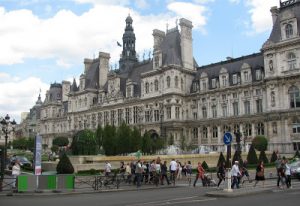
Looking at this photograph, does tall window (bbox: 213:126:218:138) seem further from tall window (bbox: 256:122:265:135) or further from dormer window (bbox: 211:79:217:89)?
tall window (bbox: 256:122:265:135)

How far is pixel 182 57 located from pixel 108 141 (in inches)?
1214

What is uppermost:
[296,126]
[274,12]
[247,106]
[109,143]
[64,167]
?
[274,12]

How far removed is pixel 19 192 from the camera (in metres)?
24.2

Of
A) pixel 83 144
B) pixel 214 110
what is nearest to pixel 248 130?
pixel 214 110

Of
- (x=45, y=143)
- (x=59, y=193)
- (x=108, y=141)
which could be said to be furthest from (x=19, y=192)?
(x=45, y=143)

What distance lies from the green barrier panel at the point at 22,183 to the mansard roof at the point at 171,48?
51090 millimetres

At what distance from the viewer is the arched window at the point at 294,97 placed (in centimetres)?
5609

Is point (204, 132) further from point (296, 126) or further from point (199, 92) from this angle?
point (296, 126)

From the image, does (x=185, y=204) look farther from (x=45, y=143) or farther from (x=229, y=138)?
(x=45, y=143)

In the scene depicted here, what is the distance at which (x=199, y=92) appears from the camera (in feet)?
233

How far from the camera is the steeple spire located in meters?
92.7

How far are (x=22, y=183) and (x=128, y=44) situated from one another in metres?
73.8

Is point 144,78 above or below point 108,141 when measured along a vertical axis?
above

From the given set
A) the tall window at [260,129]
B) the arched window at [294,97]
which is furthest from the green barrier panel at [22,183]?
the tall window at [260,129]
